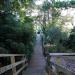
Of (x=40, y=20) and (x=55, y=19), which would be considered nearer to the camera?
(x=55, y=19)

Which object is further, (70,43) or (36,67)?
(70,43)

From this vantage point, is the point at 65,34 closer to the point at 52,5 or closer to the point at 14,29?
the point at 52,5

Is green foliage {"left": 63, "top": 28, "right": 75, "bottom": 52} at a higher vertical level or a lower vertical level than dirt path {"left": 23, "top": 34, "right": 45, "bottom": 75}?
higher

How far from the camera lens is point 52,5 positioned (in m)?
15.9

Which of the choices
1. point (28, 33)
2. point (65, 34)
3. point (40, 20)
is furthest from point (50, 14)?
point (28, 33)

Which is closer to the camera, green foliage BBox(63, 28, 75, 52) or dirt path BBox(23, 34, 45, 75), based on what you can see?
dirt path BBox(23, 34, 45, 75)

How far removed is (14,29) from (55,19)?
8953mm

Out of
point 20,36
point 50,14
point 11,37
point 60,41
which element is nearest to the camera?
point 11,37

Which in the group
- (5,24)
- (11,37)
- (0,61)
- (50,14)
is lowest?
(0,61)

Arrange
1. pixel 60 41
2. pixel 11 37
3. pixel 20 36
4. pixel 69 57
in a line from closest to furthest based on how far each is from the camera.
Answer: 1. pixel 69 57
2. pixel 11 37
3. pixel 20 36
4. pixel 60 41

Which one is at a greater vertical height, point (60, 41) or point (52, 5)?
point (52, 5)

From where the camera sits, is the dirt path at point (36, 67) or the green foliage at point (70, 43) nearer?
the dirt path at point (36, 67)

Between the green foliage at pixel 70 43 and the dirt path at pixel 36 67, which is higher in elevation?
the green foliage at pixel 70 43

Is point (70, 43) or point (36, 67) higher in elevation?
point (70, 43)
